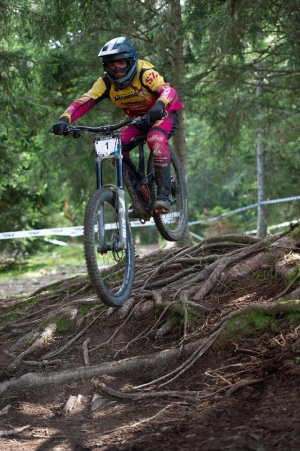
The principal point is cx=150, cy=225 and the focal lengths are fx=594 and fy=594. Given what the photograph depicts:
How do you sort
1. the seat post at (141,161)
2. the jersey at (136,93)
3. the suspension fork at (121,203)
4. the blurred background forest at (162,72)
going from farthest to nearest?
the blurred background forest at (162,72) < the seat post at (141,161) < the jersey at (136,93) < the suspension fork at (121,203)

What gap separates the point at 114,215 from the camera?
5.64 metres

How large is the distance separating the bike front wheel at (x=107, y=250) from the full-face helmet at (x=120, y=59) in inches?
41.4

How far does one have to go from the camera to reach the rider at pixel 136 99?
539 centimetres

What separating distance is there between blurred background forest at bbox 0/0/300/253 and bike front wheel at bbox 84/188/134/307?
3.39m

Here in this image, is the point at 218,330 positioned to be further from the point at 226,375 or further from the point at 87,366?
the point at 87,366

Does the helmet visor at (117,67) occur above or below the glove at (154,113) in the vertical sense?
above

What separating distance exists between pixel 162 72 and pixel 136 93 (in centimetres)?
603

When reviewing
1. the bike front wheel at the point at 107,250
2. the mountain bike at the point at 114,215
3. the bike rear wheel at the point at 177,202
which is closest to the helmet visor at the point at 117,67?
the mountain bike at the point at 114,215

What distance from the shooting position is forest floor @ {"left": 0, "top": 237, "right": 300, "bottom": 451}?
3553 millimetres

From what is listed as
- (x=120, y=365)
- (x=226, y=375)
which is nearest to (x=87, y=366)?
(x=120, y=365)

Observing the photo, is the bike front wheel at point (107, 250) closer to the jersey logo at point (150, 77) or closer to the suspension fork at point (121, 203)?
the suspension fork at point (121, 203)

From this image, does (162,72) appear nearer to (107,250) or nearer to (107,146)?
(107,146)

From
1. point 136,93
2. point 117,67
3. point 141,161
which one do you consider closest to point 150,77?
point 136,93

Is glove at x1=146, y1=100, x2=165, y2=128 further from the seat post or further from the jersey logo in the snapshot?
the seat post
